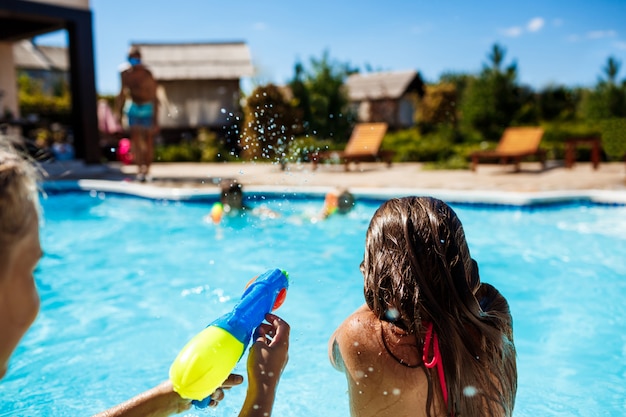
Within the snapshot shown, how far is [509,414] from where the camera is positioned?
1776 millimetres

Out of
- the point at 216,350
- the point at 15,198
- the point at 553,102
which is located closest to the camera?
the point at 15,198

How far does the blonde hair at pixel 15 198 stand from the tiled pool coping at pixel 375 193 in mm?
6350

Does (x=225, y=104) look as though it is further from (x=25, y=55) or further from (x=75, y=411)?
(x=75, y=411)

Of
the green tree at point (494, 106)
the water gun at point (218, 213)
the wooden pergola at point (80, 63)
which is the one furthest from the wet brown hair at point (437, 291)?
the green tree at point (494, 106)

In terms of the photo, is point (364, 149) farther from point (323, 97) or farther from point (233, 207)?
point (233, 207)

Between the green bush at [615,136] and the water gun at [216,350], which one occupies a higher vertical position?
the green bush at [615,136]

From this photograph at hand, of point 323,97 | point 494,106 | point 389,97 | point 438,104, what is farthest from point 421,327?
point 389,97

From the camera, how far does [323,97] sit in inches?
776

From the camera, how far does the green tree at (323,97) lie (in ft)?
63.7

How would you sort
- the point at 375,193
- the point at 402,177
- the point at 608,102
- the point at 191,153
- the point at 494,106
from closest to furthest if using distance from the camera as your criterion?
the point at 375,193 < the point at 402,177 < the point at 191,153 < the point at 494,106 < the point at 608,102

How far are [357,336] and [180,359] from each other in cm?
50

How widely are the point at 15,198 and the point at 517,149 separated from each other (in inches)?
524

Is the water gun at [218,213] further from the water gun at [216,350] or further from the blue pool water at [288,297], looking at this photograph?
the water gun at [216,350]

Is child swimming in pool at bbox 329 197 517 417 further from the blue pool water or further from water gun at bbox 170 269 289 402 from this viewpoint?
the blue pool water
